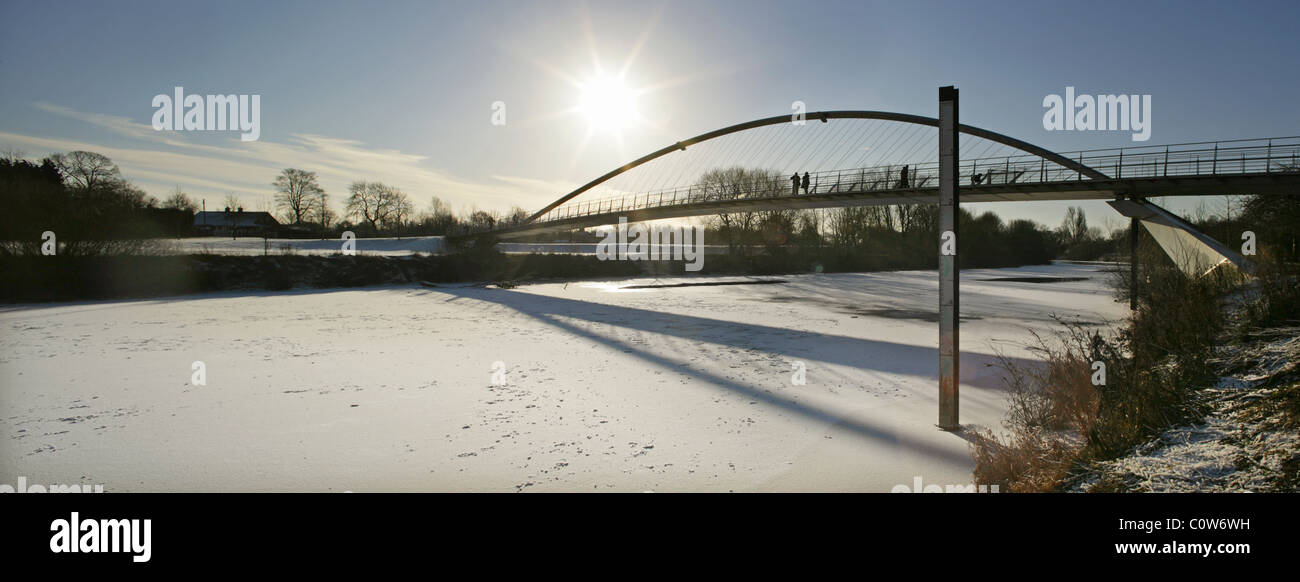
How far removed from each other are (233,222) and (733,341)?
71384 millimetres

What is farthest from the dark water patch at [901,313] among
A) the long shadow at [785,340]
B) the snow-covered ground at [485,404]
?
the long shadow at [785,340]

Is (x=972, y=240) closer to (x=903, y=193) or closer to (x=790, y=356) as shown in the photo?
(x=903, y=193)

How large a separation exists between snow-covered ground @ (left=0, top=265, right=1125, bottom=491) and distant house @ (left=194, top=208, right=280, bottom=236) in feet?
163

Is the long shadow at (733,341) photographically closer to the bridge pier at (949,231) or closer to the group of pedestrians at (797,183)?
the bridge pier at (949,231)

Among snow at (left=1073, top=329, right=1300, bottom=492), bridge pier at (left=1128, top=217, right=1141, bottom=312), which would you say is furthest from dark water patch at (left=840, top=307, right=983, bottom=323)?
snow at (left=1073, top=329, right=1300, bottom=492)

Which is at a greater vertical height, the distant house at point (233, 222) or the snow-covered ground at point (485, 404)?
the distant house at point (233, 222)

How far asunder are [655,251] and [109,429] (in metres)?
49.4

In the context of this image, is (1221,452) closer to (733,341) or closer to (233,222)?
(733,341)

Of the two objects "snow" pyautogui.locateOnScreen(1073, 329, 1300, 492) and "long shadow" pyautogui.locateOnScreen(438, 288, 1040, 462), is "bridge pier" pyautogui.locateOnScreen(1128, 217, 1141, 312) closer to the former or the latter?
"long shadow" pyautogui.locateOnScreen(438, 288, 1040, 462)

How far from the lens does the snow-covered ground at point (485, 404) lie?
4555 mm

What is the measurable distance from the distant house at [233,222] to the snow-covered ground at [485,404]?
49666mm

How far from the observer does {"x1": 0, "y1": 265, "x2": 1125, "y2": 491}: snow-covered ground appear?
179 inches

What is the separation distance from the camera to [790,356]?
32.4 ft

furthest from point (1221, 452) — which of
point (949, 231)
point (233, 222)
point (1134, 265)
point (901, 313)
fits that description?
point (233, 222)
